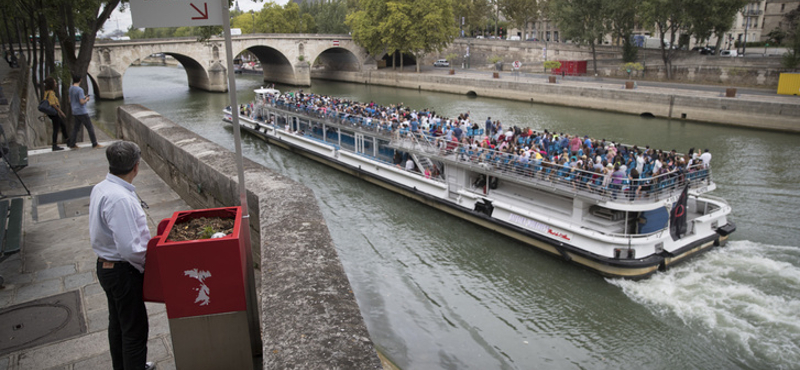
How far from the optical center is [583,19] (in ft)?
160

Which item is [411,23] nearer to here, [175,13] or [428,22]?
[428,22]

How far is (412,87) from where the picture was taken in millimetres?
55750

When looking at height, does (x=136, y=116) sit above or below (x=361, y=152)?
above

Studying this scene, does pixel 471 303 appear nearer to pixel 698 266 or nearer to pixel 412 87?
pixel 698 266

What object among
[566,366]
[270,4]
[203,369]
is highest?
[270,4]

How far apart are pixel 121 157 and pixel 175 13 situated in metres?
1.07

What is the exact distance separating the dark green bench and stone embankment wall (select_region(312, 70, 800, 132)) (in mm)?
33959

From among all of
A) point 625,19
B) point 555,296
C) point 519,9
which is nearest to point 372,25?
point 625,19

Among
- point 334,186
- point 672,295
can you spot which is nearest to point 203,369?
point 672,295

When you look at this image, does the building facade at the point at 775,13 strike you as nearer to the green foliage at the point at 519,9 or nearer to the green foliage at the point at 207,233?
the green foliage at the point at 519,9

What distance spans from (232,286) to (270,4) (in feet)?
279

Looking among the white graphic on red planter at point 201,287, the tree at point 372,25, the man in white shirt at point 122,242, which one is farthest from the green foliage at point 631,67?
the man in white shirt at point 122,242

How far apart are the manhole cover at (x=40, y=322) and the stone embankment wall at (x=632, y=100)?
33894 mm

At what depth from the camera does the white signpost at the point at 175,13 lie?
3.73 m
